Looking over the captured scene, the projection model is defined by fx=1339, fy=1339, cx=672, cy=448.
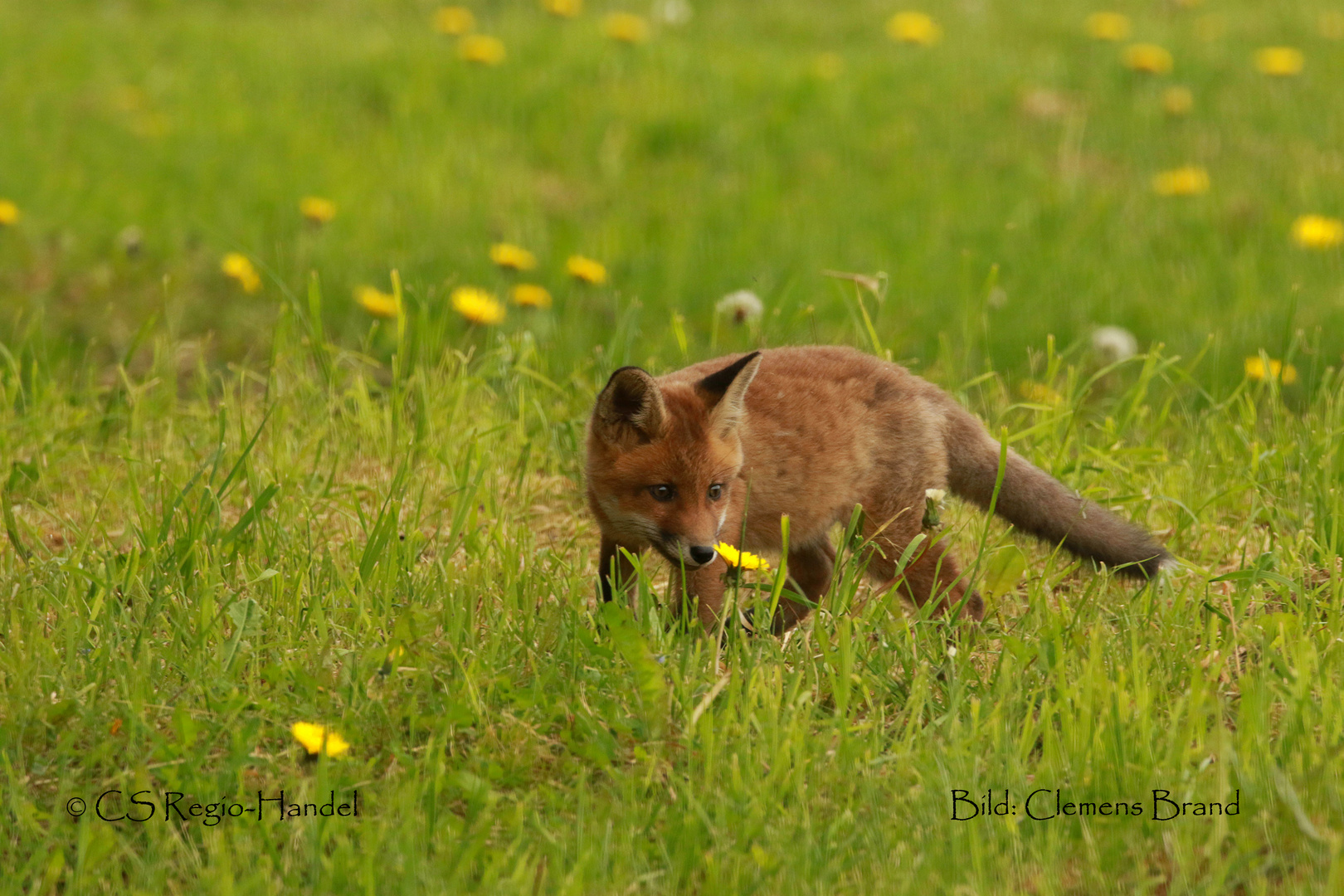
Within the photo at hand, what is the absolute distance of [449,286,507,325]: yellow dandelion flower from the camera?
6117 mm

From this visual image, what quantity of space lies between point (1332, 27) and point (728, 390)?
9.22 metres

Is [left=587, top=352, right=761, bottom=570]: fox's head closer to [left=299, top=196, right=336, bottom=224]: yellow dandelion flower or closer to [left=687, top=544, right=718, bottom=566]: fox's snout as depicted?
[left=687, top=544, right=718, bottom=566]: fox's snout

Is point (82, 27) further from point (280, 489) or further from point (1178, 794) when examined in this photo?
point (1178, 794)

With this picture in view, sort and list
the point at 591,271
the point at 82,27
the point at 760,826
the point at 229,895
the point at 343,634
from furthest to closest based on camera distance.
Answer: the point at 82,27 < the point at 591,271 < the point at 343,634 < the point at 760,826 < the point at 229,895

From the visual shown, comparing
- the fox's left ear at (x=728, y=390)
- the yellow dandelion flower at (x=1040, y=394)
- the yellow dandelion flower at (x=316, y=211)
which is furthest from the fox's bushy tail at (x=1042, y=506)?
the yellow dandelion flower at (x=316, y=211)

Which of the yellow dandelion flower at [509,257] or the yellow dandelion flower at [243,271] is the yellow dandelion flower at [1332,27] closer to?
the yellow dandelion flower at [509,257]

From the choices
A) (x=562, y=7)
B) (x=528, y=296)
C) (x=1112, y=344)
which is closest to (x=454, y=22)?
(x=562, y=7)

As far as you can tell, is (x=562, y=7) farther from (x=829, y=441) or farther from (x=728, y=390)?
(x=728, y=390)

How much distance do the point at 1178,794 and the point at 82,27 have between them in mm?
10194

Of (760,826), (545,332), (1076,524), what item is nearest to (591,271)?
(545,332)

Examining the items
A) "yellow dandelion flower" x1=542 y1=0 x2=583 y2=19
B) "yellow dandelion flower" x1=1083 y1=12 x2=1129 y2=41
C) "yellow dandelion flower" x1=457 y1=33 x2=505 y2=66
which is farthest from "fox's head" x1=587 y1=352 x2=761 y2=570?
"yellow dandelion flower" x1=1083 y1=12 x2=1129 y2=41

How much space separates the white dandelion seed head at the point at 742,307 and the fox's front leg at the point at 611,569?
1.43 metres

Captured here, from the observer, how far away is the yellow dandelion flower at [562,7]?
1058cm

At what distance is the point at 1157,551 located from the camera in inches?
162
